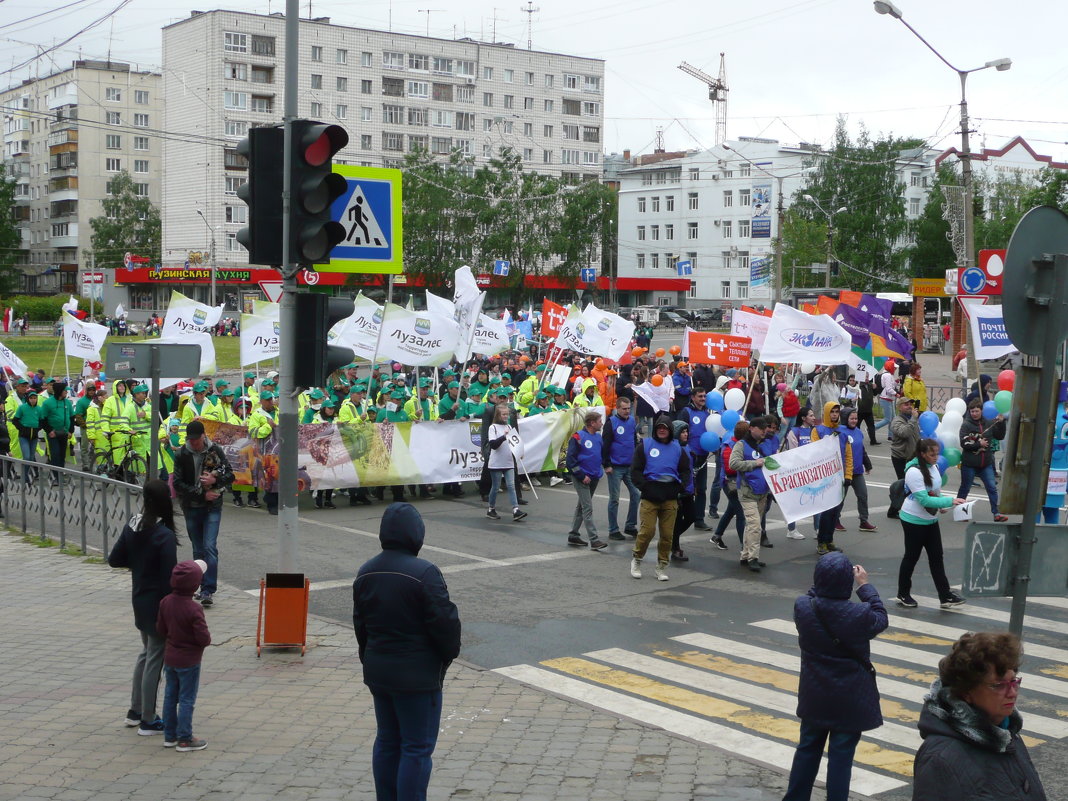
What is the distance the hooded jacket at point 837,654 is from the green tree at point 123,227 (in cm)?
9518

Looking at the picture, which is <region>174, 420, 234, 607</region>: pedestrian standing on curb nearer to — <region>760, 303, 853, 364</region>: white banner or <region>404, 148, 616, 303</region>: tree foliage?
<region>760, 303, 853, 364</region>: white banner

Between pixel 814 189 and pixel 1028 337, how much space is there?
84.7 metres

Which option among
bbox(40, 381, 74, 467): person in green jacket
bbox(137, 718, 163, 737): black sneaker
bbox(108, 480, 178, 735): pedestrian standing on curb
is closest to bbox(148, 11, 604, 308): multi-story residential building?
bbox(40, 381, 74, 467): person in green jacket

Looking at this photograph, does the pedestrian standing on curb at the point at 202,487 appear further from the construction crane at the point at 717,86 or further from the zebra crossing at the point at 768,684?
the construction crane at the point at 717,86

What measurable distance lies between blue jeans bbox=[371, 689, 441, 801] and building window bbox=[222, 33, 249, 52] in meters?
82.4

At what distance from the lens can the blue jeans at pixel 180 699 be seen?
23.8ft

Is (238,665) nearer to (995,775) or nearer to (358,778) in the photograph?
(358,778)

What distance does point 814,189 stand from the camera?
86.3 m

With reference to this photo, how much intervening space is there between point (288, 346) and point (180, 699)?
9.30 feet

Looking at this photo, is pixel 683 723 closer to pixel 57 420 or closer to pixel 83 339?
pixel 57 420

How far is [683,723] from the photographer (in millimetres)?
8016

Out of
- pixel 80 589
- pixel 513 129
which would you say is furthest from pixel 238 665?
pixel 513 129

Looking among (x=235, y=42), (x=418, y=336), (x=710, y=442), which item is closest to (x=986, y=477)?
(x=710, y=442)

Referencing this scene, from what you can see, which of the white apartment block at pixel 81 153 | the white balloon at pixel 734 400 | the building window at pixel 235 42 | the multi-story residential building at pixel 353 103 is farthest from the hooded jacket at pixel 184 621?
the white apartment block at pixel 81 153
